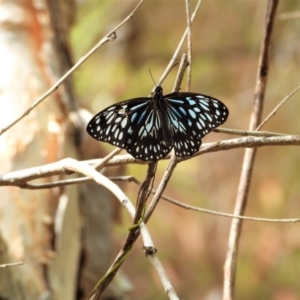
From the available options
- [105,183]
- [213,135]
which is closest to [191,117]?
[105,183]

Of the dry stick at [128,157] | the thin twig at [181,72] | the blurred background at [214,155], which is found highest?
the blurred background at [214,155]

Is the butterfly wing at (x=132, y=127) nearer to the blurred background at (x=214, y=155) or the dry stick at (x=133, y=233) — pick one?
the dry stick at (x=133, y=233)

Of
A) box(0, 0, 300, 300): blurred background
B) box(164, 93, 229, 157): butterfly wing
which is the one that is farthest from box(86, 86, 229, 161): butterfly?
box(0, 0, 300, 300): blurred background

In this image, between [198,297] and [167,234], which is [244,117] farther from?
[198,297]

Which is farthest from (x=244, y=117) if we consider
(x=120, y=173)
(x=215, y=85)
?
(x=120, y=173)

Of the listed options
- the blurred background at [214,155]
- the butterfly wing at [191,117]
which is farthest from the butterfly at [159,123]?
the blurred background at [214,155]

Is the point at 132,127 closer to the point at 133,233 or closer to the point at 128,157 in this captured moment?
the point at 128,157
